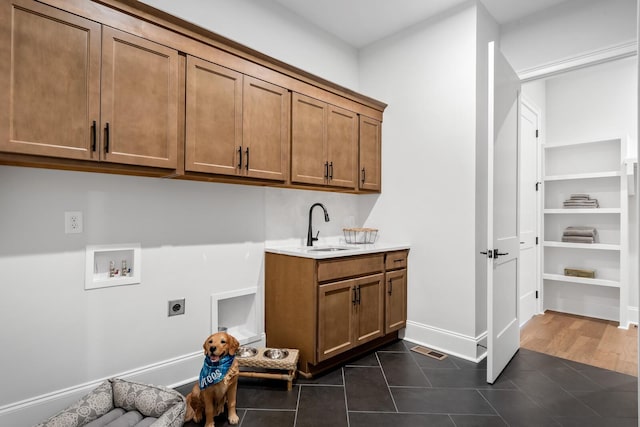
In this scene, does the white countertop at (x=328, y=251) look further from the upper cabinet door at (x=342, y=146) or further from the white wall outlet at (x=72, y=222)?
the white wall outlet at (x=72, y=222)

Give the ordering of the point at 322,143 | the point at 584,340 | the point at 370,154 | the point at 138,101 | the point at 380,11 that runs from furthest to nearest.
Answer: the point at 370,154, the point at 584,340, the point at 380,11, the point at 322,143, the point at 138,101

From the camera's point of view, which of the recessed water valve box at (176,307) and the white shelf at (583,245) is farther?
the white shelf at (583,245)

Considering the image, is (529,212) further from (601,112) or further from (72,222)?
(72,222)

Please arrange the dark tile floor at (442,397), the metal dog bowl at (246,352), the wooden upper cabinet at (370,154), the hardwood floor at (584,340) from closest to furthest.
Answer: the dark tile floor at (442,397)
the metal dog bowl at (246,352)
the hardwood floor at (584,340)
the wooden upper cabinet at (370,154)

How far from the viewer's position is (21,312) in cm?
180

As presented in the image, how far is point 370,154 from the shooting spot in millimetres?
3398

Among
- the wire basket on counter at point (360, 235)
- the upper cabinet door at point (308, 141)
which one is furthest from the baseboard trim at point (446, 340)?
the upper cabinet door at point (308, 141)

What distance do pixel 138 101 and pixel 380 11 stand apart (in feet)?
7.47

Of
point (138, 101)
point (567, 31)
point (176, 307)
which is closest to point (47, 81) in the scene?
point (138, 101)

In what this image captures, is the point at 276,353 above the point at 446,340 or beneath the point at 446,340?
above

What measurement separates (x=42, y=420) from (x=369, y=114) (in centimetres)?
327

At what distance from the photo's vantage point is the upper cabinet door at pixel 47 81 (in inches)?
59.2

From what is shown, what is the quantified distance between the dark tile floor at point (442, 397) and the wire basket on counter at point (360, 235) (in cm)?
111

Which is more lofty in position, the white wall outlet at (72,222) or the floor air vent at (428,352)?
the white wall outlet at (72,222)
